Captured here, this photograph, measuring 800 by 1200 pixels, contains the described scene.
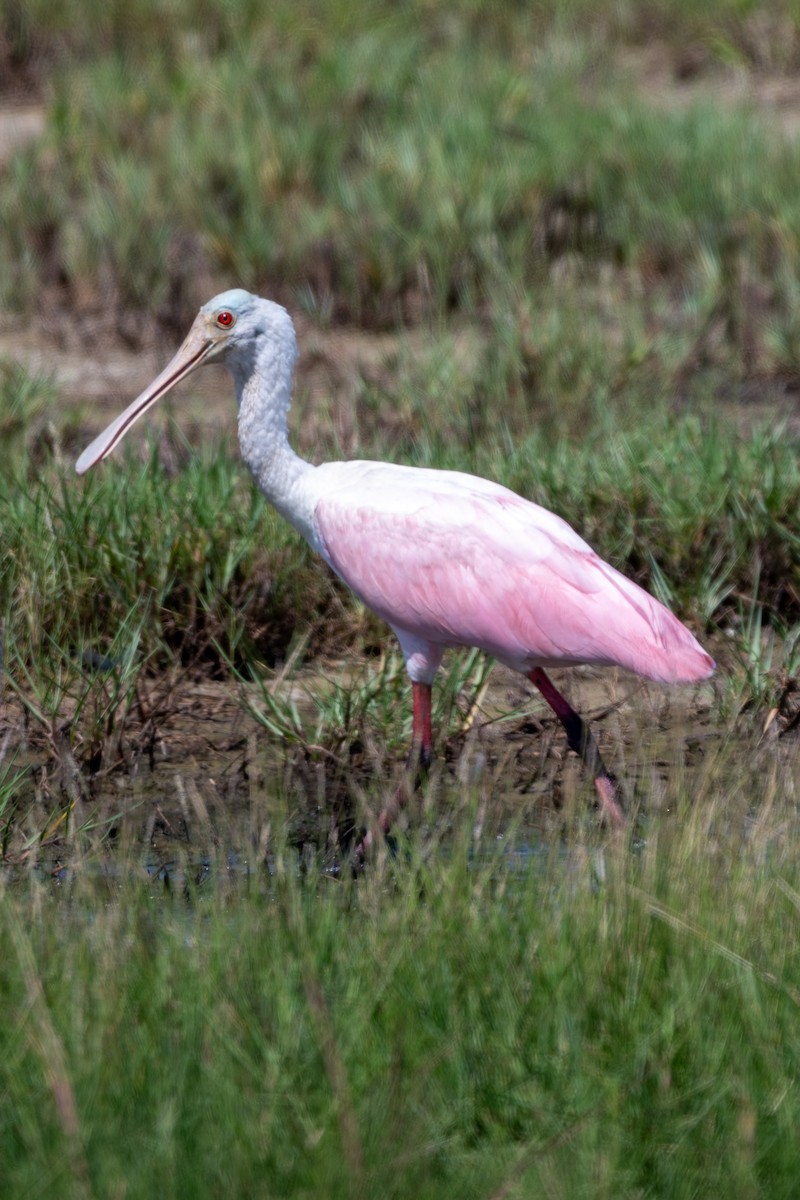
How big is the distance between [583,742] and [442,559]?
51 cm

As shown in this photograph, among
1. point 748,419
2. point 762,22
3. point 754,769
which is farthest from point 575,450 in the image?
point 762,22

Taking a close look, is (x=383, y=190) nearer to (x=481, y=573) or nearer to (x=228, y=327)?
(x=228, y=327)

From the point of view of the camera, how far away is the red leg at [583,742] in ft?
14.1

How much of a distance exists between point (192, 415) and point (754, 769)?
3440mm

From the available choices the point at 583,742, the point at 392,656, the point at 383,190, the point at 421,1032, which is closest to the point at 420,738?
the point at 583,742

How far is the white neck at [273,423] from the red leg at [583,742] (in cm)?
68

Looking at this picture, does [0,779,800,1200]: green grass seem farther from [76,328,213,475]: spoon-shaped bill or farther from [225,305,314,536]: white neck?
[76,328,213,475]: spoon-shaped bill

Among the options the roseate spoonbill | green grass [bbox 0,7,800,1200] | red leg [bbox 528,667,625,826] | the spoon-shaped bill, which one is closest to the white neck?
the roseate spoonbill

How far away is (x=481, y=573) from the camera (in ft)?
14.6

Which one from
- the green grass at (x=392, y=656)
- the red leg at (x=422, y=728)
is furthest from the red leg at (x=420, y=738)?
the green grass at (x=392, y=656)

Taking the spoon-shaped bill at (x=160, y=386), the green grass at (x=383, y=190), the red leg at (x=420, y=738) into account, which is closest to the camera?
the red leg at (x=420, y=738)

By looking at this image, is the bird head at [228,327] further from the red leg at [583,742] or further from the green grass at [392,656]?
the red leg at [583,742]

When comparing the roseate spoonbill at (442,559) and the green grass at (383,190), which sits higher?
the green grass at (383,190)

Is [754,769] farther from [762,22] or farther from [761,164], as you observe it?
[762,22]
